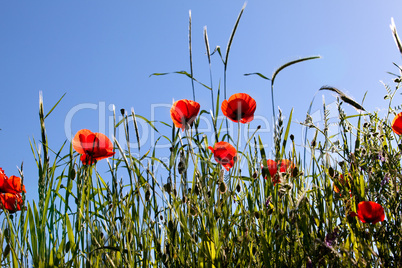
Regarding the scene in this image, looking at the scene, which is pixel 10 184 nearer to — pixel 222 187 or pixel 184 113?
pixel 184 113

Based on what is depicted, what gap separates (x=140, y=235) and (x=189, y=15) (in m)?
1.04

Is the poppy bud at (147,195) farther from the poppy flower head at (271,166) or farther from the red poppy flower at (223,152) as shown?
the poppy flower head at (271,166)

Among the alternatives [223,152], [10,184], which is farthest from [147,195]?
[10,184]

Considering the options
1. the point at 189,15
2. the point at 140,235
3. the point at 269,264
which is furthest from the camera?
the point at 189,15

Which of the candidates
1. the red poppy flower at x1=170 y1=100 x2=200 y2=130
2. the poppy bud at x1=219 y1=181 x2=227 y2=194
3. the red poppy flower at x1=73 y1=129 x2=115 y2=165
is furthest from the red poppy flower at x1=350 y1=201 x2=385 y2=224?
the red poppy flower at x1=73 y1=129 x2=115 y2=165

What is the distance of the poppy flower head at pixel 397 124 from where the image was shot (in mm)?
2094

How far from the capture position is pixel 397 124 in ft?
6.93

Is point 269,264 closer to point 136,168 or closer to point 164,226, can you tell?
point 164,226

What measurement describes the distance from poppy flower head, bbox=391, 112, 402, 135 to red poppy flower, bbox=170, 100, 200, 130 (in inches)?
41.4

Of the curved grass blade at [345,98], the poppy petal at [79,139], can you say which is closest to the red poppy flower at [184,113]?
the poppy petal at [79,139]

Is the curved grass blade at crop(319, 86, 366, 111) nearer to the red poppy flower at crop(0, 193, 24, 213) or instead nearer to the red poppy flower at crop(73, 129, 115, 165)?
the red poppy flower at crop(73, 129, 115, 165)

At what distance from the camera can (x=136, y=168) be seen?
5.89 ft

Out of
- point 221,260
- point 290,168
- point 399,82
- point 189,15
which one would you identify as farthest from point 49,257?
point 399,82

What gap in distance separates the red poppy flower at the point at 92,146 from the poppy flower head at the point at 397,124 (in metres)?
1.43
